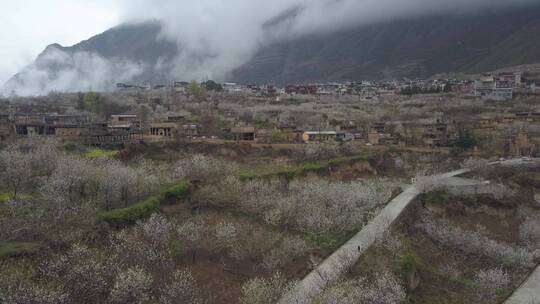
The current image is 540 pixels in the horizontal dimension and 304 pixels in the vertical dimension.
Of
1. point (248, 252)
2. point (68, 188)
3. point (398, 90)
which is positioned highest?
point (398, 90)

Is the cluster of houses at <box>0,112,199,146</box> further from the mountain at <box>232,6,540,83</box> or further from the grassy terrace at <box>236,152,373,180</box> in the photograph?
the mountain at <box>232,6,540,83</box>

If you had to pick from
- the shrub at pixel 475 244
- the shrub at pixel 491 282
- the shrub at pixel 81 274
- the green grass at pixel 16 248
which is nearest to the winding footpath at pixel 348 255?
the shrub at pixel 475 244

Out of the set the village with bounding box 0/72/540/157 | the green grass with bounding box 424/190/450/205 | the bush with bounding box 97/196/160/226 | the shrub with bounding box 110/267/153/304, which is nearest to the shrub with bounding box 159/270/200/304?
the shrub with bounding box 110/267/153/304

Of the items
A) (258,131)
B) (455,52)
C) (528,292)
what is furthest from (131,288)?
(455,52)

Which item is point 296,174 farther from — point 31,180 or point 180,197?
point 31,180

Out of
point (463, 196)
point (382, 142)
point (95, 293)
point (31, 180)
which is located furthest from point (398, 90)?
point (95, 293)

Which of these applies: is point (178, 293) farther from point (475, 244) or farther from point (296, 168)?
point (296, 168)
